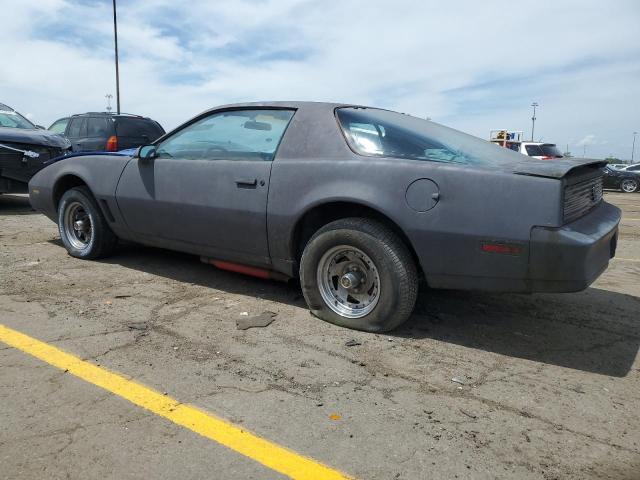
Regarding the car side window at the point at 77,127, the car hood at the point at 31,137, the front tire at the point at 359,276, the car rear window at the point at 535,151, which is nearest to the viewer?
the front tire at the point at 359,276

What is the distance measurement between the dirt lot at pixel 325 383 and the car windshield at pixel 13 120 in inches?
201

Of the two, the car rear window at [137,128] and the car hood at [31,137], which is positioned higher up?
the car rear window at [137,128]

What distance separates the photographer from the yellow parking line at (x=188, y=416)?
2045mm

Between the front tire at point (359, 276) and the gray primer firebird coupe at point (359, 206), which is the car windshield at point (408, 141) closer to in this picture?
the gray primer firebird coupe at point (359, 206)

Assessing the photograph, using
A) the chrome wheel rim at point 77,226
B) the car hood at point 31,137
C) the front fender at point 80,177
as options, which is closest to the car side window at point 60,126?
the car hood at point 31,137

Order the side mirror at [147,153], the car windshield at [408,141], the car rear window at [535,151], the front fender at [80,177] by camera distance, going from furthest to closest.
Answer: the car rear window at [535,151] → the front fender at [80,177] → the side mirror at [147,153] → the car windshield at [408,141]

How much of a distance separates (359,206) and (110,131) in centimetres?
939

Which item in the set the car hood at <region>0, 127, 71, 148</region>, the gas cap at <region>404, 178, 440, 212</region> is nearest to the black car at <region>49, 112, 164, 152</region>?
the car hood at <region>0, 127, 71, 148</region>

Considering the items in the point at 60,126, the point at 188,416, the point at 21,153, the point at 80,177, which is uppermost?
the point at 60,126

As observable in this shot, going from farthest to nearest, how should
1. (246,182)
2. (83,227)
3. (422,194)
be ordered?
(83,227)
(246,182)
(422,194)

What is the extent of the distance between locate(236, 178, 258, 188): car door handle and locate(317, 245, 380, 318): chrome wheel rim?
0.74 m

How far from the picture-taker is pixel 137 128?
11516 millimetres

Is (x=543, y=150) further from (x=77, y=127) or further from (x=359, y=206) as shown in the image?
(x=359, y=206)

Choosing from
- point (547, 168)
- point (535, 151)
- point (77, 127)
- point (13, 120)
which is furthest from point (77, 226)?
point (535, 151)
